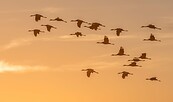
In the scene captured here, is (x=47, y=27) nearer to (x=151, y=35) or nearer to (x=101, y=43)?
(x=101, y=43)

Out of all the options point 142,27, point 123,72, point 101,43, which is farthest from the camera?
point 123,72

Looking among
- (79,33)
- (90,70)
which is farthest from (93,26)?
(90,70)

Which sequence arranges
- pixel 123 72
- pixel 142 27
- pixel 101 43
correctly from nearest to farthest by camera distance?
pixel 142 27, pixel 101 43, pixel 123 72

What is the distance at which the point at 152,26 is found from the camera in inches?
4412

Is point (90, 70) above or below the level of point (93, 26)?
below

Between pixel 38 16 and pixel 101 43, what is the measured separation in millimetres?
11637

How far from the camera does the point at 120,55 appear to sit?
12012 cm

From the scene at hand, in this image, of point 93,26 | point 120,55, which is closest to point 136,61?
point 120,55

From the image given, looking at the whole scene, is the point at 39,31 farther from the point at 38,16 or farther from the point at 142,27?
the point at 142,27

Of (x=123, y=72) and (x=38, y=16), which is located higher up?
(x=38, y=16)

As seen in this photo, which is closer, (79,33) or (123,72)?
(79,33)

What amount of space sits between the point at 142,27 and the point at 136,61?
33.4ft

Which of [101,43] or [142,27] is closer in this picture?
[142,27]

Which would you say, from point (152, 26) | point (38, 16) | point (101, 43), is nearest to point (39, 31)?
point (38, 16)
